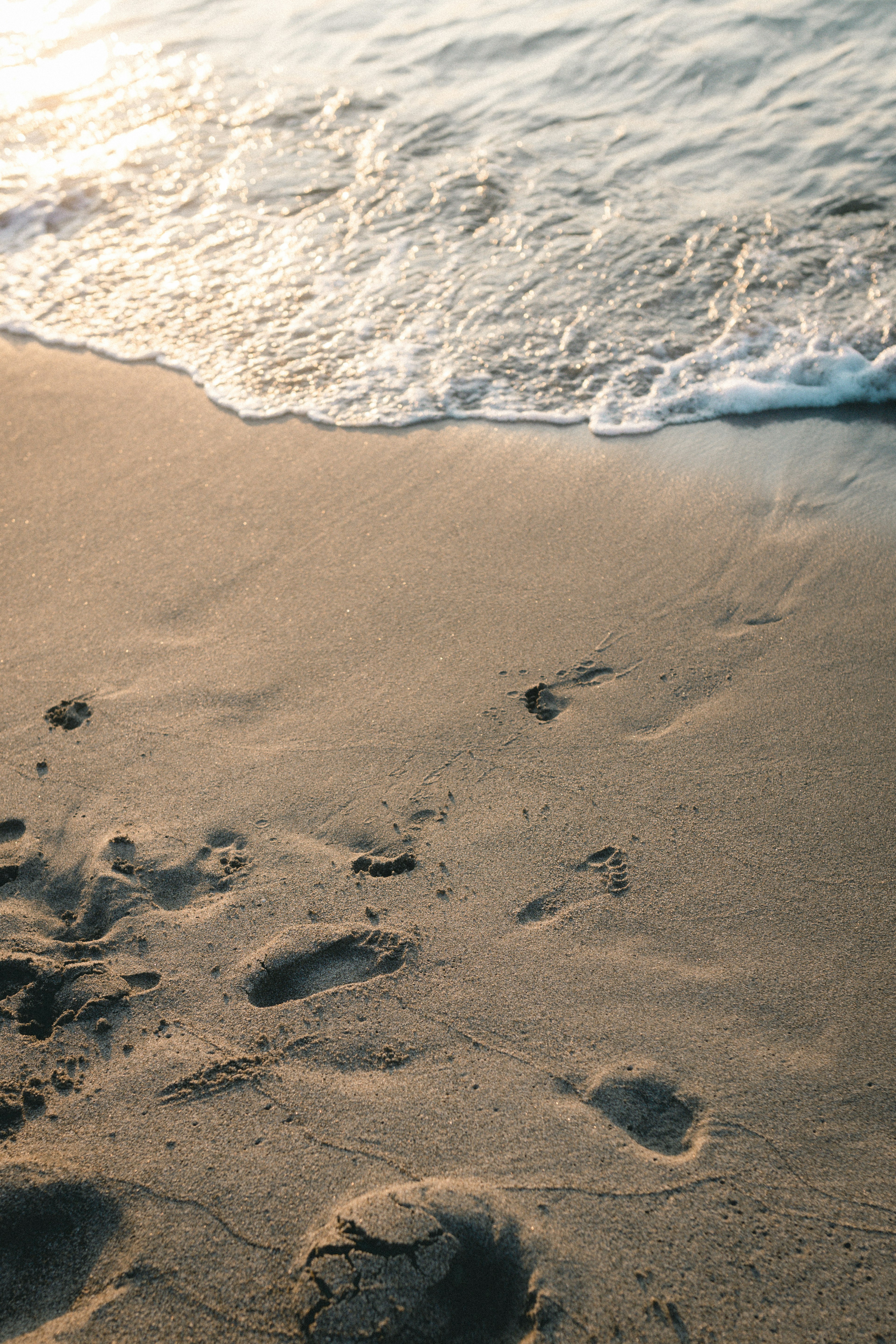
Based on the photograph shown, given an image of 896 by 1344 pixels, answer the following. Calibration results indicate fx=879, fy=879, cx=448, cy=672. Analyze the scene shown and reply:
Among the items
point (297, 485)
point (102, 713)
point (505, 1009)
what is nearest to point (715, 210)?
point (297, 485)

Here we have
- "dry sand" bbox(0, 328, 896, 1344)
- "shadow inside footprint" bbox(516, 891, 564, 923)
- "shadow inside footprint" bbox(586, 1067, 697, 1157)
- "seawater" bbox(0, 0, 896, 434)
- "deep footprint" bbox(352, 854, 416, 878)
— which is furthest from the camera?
"seawater" bbox(0, 0, 896, 434)

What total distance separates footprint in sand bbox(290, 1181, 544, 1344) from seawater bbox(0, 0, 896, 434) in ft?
9.89

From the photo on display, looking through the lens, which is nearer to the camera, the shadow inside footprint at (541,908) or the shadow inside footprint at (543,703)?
the shadow inside footprint at (541,908)

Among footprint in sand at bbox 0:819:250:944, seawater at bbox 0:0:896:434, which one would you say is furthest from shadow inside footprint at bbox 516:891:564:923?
seawater at bbox 0:0:896:434

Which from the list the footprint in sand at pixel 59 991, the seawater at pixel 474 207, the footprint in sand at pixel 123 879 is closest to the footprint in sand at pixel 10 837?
the footprint in sand at pixel 123 879

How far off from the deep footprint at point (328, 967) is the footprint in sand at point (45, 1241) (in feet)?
1.60

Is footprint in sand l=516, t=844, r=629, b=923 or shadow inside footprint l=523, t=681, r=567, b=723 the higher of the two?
shadow inside footprint l=523, t=681, r=567, b=723

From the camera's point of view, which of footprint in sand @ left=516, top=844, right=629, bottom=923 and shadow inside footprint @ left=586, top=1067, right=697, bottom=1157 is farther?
footprint in sand @ left=516, top=844, right=629, bottom=923

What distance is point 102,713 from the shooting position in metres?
2.71

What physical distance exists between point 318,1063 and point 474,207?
4.87 meters

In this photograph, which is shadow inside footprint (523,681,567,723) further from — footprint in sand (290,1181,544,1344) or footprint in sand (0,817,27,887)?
footprint in sand (0,817,27,887)

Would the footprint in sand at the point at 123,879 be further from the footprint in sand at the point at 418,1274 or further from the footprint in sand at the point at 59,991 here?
the footprint in sand at the point at 418,1274

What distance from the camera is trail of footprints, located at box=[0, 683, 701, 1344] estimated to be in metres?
1.51

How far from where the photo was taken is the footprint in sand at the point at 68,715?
268cm
